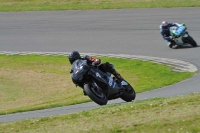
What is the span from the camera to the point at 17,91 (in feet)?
60.5

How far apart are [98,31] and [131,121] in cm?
1807

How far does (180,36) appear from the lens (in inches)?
896

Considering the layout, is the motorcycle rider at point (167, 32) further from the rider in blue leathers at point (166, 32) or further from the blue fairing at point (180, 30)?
the blue fairing at point (180, 30)

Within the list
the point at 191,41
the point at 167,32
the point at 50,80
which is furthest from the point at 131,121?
the point at 167,32

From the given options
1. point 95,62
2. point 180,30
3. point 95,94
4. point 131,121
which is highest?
point 131,121

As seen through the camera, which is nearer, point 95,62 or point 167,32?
point 95,62

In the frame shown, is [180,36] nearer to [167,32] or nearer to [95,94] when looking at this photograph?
[167,32]

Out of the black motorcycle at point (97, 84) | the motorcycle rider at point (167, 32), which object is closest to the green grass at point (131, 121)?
the black motorcycle at point (97, 84)

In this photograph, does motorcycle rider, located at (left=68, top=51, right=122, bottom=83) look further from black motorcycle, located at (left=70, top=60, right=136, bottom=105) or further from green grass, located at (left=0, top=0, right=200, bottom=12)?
green grass, located at (left=0, top=0, right=200, bottom=12)

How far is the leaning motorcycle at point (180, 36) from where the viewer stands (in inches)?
888

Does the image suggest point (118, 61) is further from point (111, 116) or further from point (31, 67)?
point (111, 116)

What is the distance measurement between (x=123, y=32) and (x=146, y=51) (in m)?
3.92

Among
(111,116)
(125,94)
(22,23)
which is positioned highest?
(111,116)

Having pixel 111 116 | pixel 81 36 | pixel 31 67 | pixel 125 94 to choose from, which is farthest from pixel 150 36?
pixel 111 116
